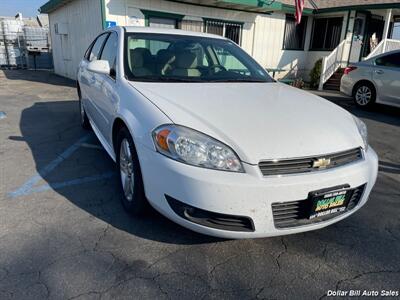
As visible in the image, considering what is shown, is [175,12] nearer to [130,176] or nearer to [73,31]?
[73,31]

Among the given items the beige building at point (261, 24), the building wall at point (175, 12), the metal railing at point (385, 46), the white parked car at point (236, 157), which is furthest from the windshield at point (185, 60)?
the metal railing at point (385, 46)

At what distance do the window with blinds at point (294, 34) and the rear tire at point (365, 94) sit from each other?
6313 millimetres

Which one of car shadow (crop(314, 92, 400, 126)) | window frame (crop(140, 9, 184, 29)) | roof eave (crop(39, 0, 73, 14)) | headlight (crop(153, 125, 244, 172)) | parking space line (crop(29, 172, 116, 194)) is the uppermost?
roof eave (crop(39, 0, 73, 14))

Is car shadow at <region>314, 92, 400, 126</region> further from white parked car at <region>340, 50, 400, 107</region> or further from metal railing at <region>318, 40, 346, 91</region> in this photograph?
metal railing at <region>318, 40, 346, 91</region>

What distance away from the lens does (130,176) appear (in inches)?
109

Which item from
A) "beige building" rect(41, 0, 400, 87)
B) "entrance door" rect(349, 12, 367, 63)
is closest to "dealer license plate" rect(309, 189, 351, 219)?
"beige building" rect(41, 0, 400, 87)

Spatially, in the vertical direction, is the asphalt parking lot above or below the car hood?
below

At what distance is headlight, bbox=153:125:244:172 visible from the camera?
2045 millimetres

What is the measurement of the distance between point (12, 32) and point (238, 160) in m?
21.9

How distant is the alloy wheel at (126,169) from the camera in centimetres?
272

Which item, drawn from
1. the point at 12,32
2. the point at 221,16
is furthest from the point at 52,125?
the point at 12,32

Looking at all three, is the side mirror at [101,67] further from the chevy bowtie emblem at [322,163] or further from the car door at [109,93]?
the chevy bowtie emblem at [322,163]

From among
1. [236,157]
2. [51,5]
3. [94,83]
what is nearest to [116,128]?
[94,83]

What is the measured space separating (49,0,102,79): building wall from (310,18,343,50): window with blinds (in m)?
9.65
